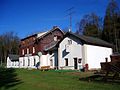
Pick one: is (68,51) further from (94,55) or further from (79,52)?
(94,55)

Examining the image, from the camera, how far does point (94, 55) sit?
37.4m

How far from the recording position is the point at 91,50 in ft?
120

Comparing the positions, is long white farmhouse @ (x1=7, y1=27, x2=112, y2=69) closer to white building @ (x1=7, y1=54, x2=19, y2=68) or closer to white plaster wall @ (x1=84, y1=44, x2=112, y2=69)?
white plaster wall @ (x1=84, y1=44, x2=112, y2=69)

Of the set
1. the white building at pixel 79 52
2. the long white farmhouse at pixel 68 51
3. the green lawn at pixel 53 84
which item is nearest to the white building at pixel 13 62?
the long white farmhouse at pixel 68 51

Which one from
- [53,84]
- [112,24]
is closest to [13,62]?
[112,24]

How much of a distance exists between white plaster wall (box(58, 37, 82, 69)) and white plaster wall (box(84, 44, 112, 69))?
4.69 feet

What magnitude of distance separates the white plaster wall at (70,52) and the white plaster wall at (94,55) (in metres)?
1.43

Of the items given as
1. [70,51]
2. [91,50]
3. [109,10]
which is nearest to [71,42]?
[70,51]

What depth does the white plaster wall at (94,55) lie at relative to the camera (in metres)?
35.8

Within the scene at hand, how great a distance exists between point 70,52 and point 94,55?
435 centimetres

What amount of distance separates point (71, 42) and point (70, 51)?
1.68 m

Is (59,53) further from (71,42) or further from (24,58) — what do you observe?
(24,58)

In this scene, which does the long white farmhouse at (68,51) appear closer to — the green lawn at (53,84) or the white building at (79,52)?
the white building at (79,52)

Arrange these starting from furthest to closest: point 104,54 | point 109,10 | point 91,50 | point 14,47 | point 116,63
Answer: point 14,47 → point 109,10 → point 104,54 → point 91,50 → point 116,63
